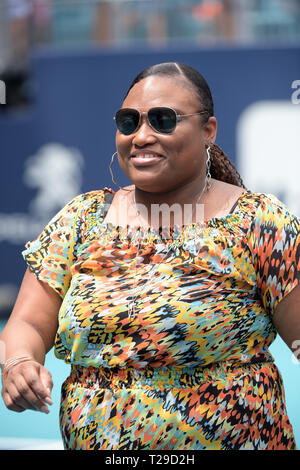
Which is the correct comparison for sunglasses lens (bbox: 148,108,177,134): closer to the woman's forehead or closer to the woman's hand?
the woman's forehead

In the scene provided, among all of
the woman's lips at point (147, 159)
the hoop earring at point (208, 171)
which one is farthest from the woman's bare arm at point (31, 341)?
the hoop earring at point (208, 171)

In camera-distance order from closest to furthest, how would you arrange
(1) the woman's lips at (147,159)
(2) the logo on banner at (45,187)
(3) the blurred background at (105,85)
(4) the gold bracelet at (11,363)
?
(4) the gold bracelet at (11,363) < (1) the woman's lips at (147,159) < (3) the blurred background at (105,85) < (2) the logo on banner at (45,187)

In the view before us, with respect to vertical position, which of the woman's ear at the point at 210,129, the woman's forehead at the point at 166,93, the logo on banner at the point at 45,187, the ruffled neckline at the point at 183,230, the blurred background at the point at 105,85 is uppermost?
the woman's forehead at the point at 166,93

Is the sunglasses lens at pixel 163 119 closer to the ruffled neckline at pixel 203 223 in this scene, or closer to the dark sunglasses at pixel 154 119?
the dark sunglasses at pixel 154 119

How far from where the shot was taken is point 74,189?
23.8 feet

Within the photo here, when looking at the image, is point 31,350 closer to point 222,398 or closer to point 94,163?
point 222,398

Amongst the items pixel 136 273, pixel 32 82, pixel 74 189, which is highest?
pixel 136 273

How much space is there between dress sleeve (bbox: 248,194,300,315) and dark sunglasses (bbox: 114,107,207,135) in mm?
354

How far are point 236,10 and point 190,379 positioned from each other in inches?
231

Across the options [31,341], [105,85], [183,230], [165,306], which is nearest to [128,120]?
[183,230]

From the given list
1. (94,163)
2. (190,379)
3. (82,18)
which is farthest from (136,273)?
(82,18)

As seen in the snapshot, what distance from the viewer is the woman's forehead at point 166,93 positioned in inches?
81.8

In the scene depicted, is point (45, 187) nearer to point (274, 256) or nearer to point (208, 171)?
point (208, 171)

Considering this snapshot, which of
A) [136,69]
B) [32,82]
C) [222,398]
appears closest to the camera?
[222,398]
